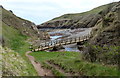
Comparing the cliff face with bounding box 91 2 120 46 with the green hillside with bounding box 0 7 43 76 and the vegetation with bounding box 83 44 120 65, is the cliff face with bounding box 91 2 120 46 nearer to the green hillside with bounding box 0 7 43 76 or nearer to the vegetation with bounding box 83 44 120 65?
the vegetation with bounding box 83 44 120 65

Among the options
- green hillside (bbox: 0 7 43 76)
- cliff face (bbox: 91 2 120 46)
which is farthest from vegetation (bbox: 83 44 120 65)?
green hillside (bbox: 0 7 43 76)

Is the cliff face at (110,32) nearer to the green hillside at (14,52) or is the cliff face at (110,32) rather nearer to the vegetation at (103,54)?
the vegetation at (103,54)

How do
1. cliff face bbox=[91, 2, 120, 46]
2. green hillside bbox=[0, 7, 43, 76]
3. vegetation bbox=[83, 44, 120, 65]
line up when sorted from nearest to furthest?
green hillside bbox=[0, 7, 43, 76] → vegetation bbox=[83, 44, 120, 65] → cliff face bbox=[91, 2, 120, 46]

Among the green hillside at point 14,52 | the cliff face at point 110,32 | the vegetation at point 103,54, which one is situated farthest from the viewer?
the cliff face at point 110,32

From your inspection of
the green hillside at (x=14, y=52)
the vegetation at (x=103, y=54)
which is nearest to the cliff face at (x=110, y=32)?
the vegetation at (x=103, y=54)

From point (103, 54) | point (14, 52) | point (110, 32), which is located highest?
point (110, 32)

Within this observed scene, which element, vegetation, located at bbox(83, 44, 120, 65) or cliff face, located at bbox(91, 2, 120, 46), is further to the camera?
cliff face, located at bbox(91, 2, 120, 46)

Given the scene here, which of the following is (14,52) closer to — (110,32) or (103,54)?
(103,54)

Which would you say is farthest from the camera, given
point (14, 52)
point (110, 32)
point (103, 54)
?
point (110, 32)

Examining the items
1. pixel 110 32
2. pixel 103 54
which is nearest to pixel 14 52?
pixel 103 54

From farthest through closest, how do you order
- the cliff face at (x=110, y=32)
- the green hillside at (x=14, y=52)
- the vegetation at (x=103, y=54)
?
1. the cliff face at (x=110, y=32)
2. the vegetation at (x=103, y=54)
3. the green hillside at (x=14, y=52)

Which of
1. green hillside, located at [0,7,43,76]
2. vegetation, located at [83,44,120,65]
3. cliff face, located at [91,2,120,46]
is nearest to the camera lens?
green hillside, located at [0,7,43,76]

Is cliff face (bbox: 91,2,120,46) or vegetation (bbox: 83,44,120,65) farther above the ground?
cliff face (bbox: 91,2,120,46)

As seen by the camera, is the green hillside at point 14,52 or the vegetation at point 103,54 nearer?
the green hillside at point 14,52
